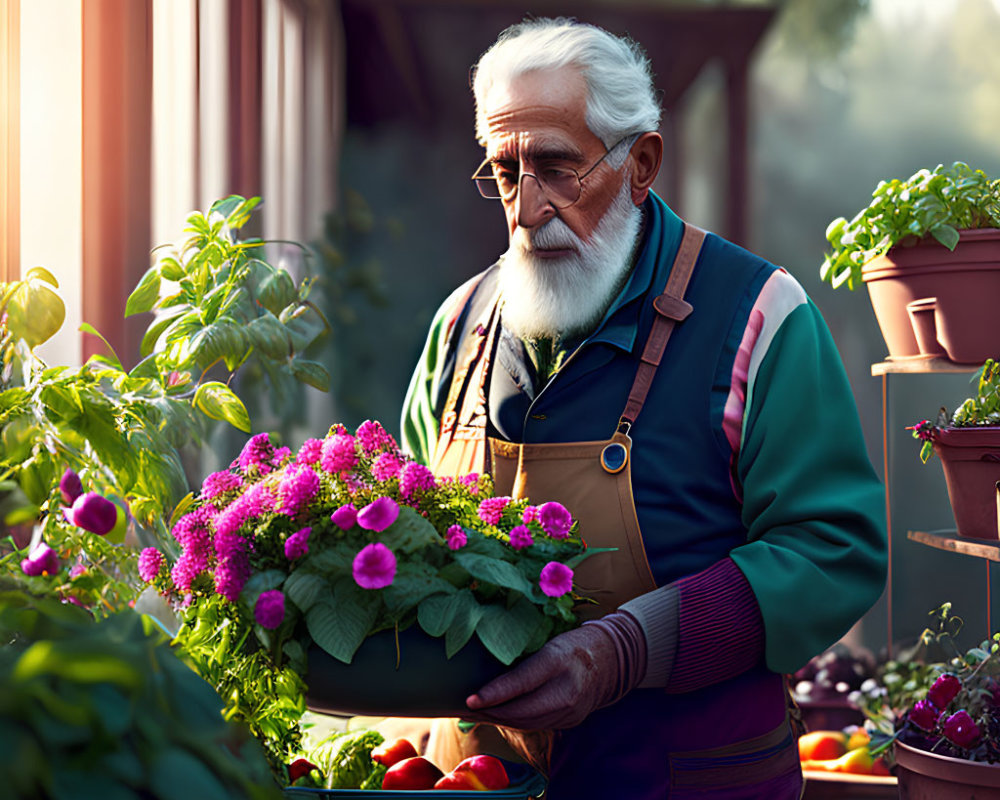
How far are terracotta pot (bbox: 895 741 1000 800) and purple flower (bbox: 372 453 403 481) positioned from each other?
1.49m

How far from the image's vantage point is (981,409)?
2316 mm

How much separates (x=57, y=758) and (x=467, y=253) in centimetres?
495

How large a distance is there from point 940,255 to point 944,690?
1.00 m

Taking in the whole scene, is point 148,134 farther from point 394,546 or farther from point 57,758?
point 57,758

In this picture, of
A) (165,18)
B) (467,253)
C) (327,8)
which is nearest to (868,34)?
(467,253)

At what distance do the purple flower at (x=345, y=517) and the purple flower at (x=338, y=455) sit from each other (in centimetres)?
8

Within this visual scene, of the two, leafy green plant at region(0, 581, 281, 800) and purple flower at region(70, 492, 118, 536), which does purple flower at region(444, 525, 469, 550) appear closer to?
purple flower at region(70, 492, 118, 536)

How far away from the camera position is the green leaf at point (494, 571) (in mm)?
1111

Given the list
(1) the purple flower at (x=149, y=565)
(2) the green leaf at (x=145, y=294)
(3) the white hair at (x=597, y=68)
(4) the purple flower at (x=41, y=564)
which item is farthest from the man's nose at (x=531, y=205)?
(4) the purple flower at (x=41, y=564)

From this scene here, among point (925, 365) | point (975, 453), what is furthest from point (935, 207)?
point (975, 453)

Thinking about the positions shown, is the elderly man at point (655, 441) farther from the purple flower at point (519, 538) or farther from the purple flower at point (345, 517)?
the purple flower at point (345, 517)

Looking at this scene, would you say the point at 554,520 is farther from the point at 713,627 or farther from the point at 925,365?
the point at 925,365

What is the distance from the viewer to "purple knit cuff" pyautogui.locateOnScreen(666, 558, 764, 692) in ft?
4.62

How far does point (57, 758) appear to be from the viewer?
1.95 feet
